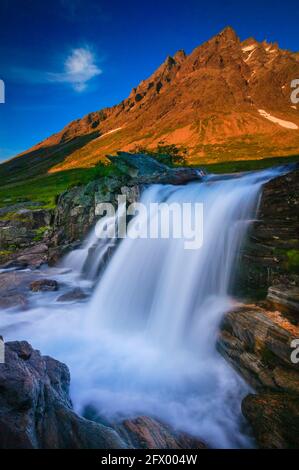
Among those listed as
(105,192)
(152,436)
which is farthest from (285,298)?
(105,192)

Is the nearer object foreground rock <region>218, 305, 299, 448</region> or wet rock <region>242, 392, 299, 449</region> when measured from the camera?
wet rock <region>242, 392, 299, 449</region>

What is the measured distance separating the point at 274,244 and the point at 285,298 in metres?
2.60

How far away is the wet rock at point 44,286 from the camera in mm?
17359

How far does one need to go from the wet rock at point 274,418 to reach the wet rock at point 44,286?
12.8 meters

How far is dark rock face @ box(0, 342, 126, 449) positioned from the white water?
206cm

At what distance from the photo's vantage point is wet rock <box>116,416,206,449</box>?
21.1 feet

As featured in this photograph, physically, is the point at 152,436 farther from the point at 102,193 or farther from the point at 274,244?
the point at 102,193

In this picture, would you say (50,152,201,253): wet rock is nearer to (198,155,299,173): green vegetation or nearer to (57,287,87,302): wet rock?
(57,287,87,302): wet rock

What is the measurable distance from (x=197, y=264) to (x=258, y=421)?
710 cm

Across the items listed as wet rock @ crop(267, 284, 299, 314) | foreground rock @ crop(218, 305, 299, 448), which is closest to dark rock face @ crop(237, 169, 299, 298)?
wet rock @ crop(267, 284, 299, 314)

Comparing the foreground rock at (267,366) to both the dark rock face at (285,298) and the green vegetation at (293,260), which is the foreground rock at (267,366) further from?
the green vegetation at (293,260)

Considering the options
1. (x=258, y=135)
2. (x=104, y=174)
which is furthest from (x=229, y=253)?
(x=258, y=135)

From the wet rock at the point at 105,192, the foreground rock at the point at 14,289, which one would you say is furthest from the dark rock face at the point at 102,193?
the foreground rock at the point at 14,289

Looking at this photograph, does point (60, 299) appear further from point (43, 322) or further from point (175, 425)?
point (175, 425)
